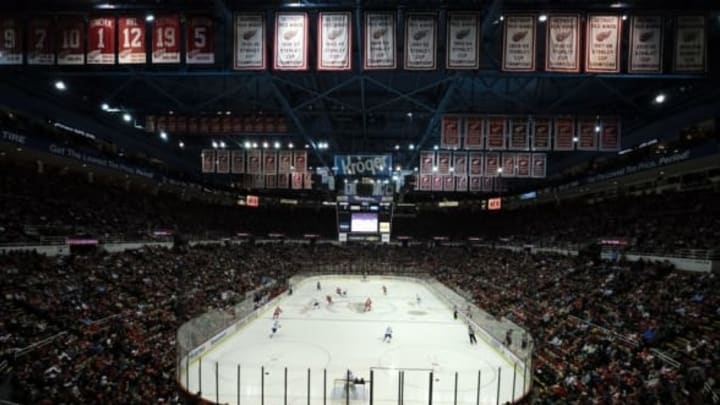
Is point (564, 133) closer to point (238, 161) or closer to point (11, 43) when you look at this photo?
point (238, 161)

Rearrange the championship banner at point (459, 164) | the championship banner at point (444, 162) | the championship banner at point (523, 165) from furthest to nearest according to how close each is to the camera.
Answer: the championship banner at point (444, 162) → the championship banner at point (459, 164) → the championship banner at point (523, 165)

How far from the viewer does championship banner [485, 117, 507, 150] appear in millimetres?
14586

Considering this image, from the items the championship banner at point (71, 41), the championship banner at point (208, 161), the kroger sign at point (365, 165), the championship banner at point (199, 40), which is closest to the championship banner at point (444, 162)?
the kroger sign at point (365, 165)

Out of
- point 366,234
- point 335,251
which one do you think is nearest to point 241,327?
point 366,234

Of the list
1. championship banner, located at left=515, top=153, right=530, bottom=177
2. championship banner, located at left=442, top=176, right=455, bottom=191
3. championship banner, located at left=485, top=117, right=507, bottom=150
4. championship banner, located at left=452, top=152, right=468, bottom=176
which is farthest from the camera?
championship banner, located at left=442, top=176, right=455, bottom=191

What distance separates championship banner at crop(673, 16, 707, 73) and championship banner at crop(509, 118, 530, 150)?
4.99 meters

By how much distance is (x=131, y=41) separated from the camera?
1088cm

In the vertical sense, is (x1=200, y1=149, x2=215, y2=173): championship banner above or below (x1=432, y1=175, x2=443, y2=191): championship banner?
above

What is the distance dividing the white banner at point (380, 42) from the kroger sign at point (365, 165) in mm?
10735

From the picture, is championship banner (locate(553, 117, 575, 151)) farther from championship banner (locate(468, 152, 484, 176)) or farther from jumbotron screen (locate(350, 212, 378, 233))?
jumbotron screen (locate(350, 212, 378, 233))

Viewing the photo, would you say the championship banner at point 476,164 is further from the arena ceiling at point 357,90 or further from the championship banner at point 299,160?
the championship banner at point 299,160

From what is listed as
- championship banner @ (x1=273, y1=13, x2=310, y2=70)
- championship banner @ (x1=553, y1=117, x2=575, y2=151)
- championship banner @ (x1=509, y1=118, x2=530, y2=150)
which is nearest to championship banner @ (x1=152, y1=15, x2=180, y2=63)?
championship banner @ (x1=273, y1=13, x2=310, y2=70)

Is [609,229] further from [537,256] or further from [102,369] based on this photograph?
[102,369]

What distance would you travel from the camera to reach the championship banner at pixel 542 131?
47.9 feet
